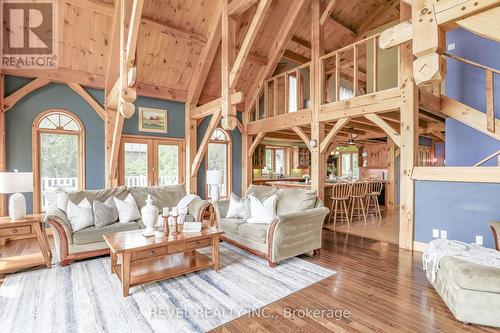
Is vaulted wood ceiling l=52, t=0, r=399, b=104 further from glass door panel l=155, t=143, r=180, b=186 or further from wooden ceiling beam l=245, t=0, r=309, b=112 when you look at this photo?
glass door panel l=155, t=143, r=180, b=186

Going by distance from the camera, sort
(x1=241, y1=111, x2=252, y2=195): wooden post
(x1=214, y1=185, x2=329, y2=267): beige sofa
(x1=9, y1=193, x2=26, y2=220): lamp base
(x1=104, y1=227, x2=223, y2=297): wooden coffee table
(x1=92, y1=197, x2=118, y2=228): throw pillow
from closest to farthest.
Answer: (x1=104, y1=227, x2=223, y2=297): wooden coffee table < (x1=9, y1=193, x2=26, y2=220): lamp base < (x1=214, y1=185, x2=329, y2=267): beige sofa < (x1=92, y1=197, x2=118, y2=228): throw pillow < (x1=241, y1=111, x2=252, y2=195): wooden post

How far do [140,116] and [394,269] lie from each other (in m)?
5.80

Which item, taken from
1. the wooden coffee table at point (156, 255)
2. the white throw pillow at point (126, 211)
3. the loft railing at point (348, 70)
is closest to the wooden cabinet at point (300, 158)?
the loft railing at point (348, 70)

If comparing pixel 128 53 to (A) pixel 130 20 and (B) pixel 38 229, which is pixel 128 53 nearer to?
(A) pixel 130 20

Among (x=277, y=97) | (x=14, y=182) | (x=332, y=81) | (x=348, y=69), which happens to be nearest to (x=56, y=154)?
(x=14, y=182)

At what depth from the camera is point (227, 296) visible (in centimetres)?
264

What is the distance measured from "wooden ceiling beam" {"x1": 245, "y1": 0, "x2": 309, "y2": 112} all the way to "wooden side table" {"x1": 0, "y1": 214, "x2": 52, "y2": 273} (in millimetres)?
5617

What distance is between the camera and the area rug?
7.15 ft

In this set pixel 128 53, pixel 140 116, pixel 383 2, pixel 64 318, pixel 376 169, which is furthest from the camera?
pixel 376 169

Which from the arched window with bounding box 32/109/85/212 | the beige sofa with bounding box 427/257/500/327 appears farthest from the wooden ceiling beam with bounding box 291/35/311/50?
the beige sofa with bounding box 427/257/500/327

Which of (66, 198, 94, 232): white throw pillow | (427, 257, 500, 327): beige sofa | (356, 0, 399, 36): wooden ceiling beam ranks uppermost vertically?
(356, 0, 399, 36): wooden ceiling beam

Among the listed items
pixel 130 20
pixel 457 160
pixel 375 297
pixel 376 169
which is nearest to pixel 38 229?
pixel 130 20

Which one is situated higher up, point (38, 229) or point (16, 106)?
point (16, 106)

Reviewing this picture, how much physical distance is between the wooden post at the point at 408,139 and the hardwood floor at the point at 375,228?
49 centimetres
